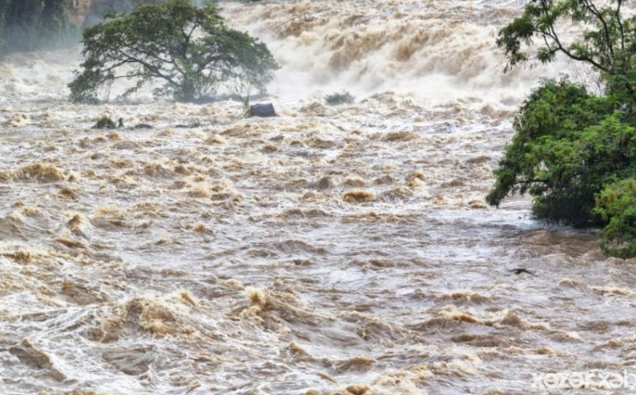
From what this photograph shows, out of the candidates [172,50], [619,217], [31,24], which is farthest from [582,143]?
[31,24]

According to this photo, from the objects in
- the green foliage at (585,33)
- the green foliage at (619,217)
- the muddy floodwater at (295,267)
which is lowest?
the muddy floodwater at (295,267)

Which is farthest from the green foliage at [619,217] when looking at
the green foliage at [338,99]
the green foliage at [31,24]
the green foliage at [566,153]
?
the green foliage at [31,24]

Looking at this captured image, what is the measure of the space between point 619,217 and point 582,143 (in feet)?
4.26

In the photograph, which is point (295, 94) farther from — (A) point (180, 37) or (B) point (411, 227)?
(B) point (411, 227)

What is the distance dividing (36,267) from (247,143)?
10.3 metres

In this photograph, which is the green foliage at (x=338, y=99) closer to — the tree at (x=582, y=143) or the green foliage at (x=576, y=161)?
the tree at (x=582, y=143)

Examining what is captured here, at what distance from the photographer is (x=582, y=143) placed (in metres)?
12.3

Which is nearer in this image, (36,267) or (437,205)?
(36,267)

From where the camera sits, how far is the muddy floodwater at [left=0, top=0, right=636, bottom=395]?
807cm

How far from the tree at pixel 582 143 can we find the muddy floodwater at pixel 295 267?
35 cm

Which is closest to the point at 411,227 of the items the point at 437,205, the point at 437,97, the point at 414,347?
the point at 437,205

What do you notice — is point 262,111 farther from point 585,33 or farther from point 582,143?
point 582,143

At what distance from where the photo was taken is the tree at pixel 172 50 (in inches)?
1148

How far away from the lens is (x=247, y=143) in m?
20.8
